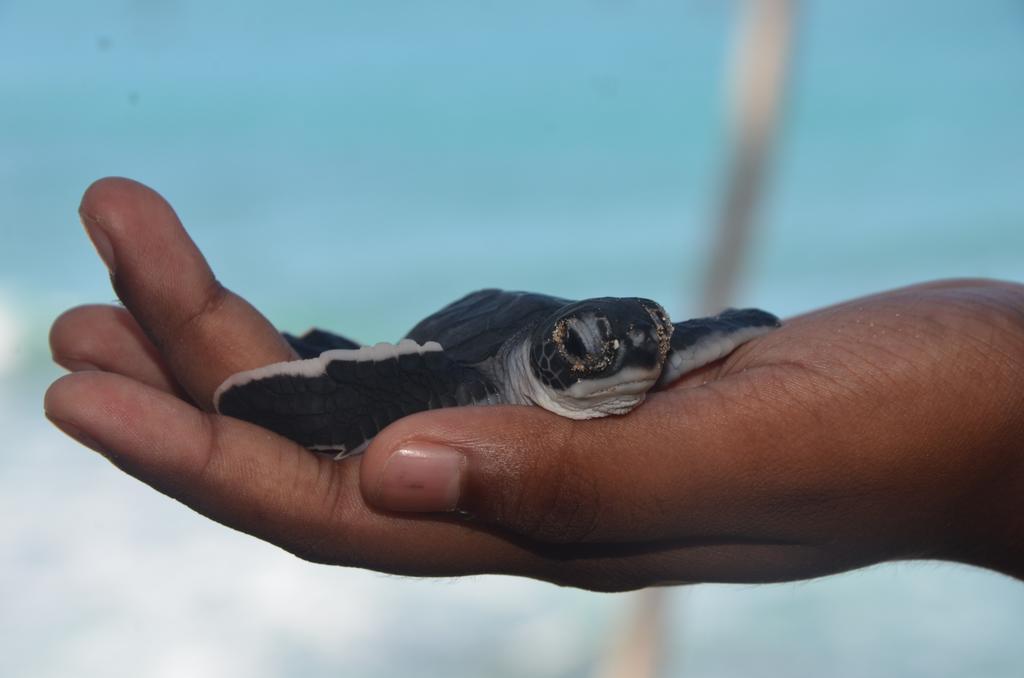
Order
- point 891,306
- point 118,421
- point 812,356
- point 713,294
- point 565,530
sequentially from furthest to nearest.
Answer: point 713,294 < point 891,306 < point 812,356 < point 565,530 < point 118,421

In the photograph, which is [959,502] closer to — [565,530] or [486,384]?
[565,530]

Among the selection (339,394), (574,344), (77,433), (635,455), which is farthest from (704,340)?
(77,433)

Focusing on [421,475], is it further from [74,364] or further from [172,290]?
[74,364]

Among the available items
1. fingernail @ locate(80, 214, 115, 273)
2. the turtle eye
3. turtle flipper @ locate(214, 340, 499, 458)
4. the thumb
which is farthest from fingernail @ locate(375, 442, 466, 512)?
fingernail @ locate(80, 214, 115, 273)

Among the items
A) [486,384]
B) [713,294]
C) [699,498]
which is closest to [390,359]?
[486,384]

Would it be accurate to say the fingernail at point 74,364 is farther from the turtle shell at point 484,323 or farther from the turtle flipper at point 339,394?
the turtle shell at point 484,323

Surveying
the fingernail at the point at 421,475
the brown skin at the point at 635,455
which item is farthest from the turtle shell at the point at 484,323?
the fingernail at the point at 421,475
